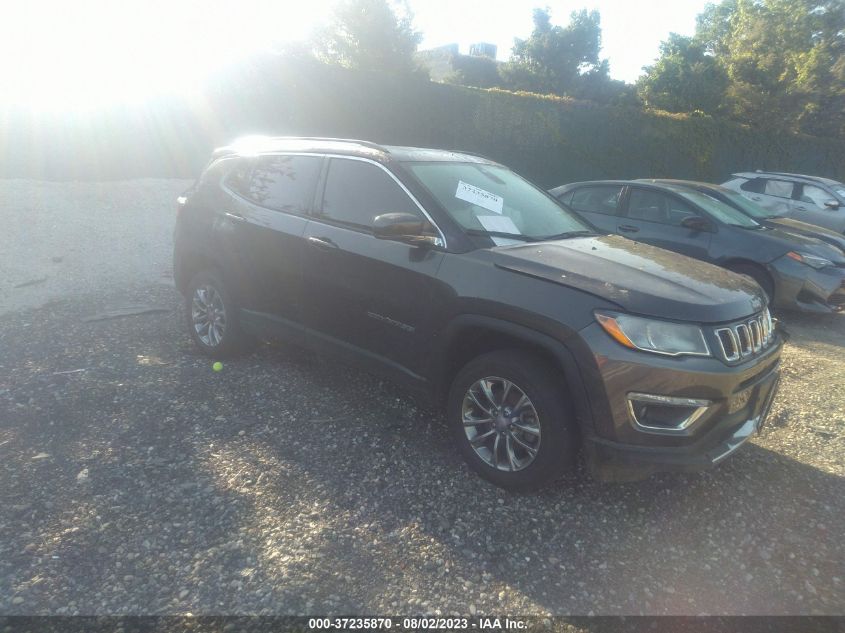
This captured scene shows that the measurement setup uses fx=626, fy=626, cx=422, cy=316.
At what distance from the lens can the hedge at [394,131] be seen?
1074cm

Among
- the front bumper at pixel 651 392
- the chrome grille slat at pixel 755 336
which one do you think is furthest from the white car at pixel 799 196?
the front bumper at pixel 651 392

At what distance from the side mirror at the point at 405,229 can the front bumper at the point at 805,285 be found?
198 inches

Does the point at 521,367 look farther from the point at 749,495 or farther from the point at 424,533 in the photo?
the point at 749,495

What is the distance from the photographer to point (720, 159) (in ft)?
71.2

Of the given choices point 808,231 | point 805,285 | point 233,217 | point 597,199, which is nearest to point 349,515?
point 233,217

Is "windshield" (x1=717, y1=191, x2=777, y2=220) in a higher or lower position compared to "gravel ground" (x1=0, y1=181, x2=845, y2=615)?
higher

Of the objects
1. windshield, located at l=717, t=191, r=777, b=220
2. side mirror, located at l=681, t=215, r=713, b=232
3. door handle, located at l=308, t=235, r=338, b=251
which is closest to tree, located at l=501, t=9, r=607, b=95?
windshield, located at l=717, t=191, r=777, b=220

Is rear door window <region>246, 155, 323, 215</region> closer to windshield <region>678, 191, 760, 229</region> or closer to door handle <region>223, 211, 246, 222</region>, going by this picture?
door handle <region>223, 211, 246, 222</region>

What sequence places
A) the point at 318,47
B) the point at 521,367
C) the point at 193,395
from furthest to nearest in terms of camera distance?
the point at 318,47 < the point at 193,395 < the point at 521,367

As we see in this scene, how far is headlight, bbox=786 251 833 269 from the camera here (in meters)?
6.86

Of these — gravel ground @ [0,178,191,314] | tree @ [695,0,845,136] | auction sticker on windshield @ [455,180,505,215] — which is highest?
tree @ [695,0,845,136]

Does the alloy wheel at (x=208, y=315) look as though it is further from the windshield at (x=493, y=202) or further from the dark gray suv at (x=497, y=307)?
the windshield at (x=493, y=202)

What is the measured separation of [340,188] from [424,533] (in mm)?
2393

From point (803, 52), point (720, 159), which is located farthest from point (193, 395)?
point (803, 52)
